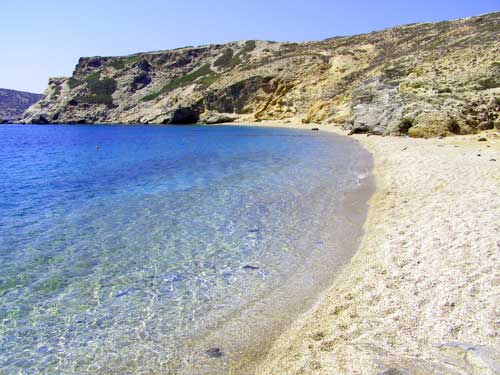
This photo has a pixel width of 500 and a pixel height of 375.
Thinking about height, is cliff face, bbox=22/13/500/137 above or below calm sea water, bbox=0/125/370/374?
above

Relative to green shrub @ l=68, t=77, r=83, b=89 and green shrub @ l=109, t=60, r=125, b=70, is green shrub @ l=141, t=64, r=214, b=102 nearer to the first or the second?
green shrub @ l=109, t=60, r=125, b=70

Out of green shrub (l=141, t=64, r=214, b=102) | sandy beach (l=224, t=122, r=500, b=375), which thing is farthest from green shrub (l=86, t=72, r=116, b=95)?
sandy beach (l=224, t=122, r=500, b=375)

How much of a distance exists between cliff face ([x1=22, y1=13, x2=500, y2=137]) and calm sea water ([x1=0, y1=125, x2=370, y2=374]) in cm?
1714

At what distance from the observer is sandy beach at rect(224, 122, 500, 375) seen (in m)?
4.79

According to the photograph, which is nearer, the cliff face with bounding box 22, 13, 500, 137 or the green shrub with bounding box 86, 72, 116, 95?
the cliff face with bounding box 22, 13, 500, 137

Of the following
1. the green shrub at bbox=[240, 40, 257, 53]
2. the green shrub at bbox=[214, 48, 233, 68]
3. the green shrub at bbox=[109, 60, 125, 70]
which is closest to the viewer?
the green shrub at bbox=[214, 48, 233, 68]

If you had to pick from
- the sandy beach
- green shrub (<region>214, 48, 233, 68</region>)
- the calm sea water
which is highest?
green shrub (<region>214, 48, 233, 68</region>)

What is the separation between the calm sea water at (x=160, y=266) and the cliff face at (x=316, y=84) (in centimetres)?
1714

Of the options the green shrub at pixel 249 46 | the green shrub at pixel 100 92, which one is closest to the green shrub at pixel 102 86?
the green shrub at pixel 100 92

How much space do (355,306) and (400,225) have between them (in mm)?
4531

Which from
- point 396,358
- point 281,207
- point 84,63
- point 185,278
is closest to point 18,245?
point 185,278

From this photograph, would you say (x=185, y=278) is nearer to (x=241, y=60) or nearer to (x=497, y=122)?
(x=497, y=122)

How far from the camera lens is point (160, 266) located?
8.33 meters

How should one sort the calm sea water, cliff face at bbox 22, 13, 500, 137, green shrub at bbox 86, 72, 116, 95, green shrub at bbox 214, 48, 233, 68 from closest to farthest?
the calm sea water
cliff face at bbox 22, 13, 500, 137
green shrub at bbox 214, 48, 233, 68
green shrub at bbox 86, 72, 116, 95
